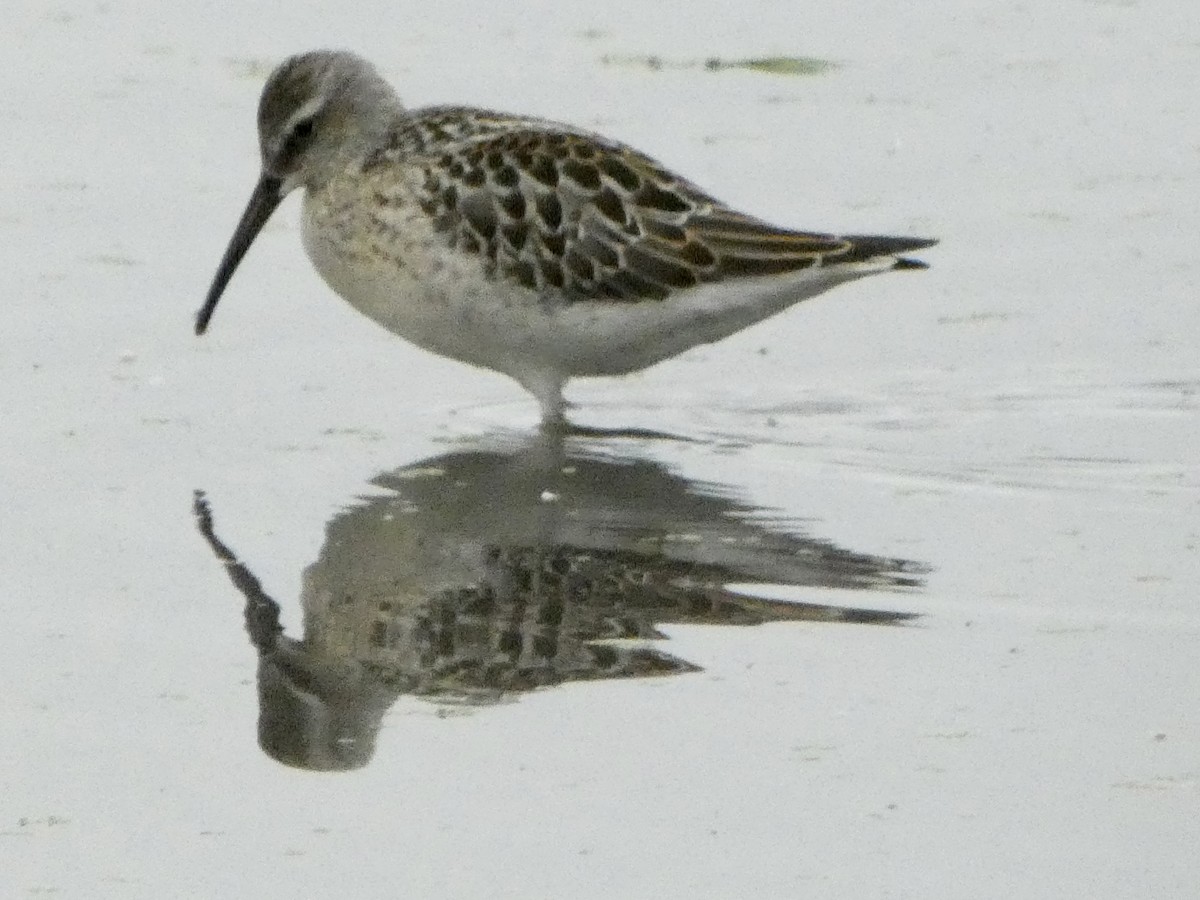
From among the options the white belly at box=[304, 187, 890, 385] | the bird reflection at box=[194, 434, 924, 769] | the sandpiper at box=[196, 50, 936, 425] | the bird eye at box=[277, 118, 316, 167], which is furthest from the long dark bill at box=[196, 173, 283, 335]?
the bird reflection at box=[194, 434, 924, 769]

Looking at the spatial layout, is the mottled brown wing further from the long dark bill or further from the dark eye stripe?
the long dark bill

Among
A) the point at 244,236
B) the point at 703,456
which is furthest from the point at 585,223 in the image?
the point at 244,236

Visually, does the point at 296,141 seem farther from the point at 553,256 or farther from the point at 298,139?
the point at 553,256

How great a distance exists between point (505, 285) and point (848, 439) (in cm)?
137

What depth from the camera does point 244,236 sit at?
11.0 meters

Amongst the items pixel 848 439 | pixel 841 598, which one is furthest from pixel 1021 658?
pixel 848 439

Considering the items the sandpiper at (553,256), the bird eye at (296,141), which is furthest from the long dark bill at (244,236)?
the sandpiper at (553,256)

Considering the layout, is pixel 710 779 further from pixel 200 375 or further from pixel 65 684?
pixel 200 375

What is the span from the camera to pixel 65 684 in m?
7.43

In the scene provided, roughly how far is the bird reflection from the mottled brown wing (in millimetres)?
871

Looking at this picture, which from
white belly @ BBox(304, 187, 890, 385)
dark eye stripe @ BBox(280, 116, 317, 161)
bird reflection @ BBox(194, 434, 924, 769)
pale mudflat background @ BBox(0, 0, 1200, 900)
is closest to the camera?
pale mudflat background @ BBox(0, 0, 1200, 900)

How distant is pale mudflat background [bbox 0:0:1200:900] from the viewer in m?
6.42

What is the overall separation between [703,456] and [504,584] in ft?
5.71

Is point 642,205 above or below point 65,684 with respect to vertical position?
above
